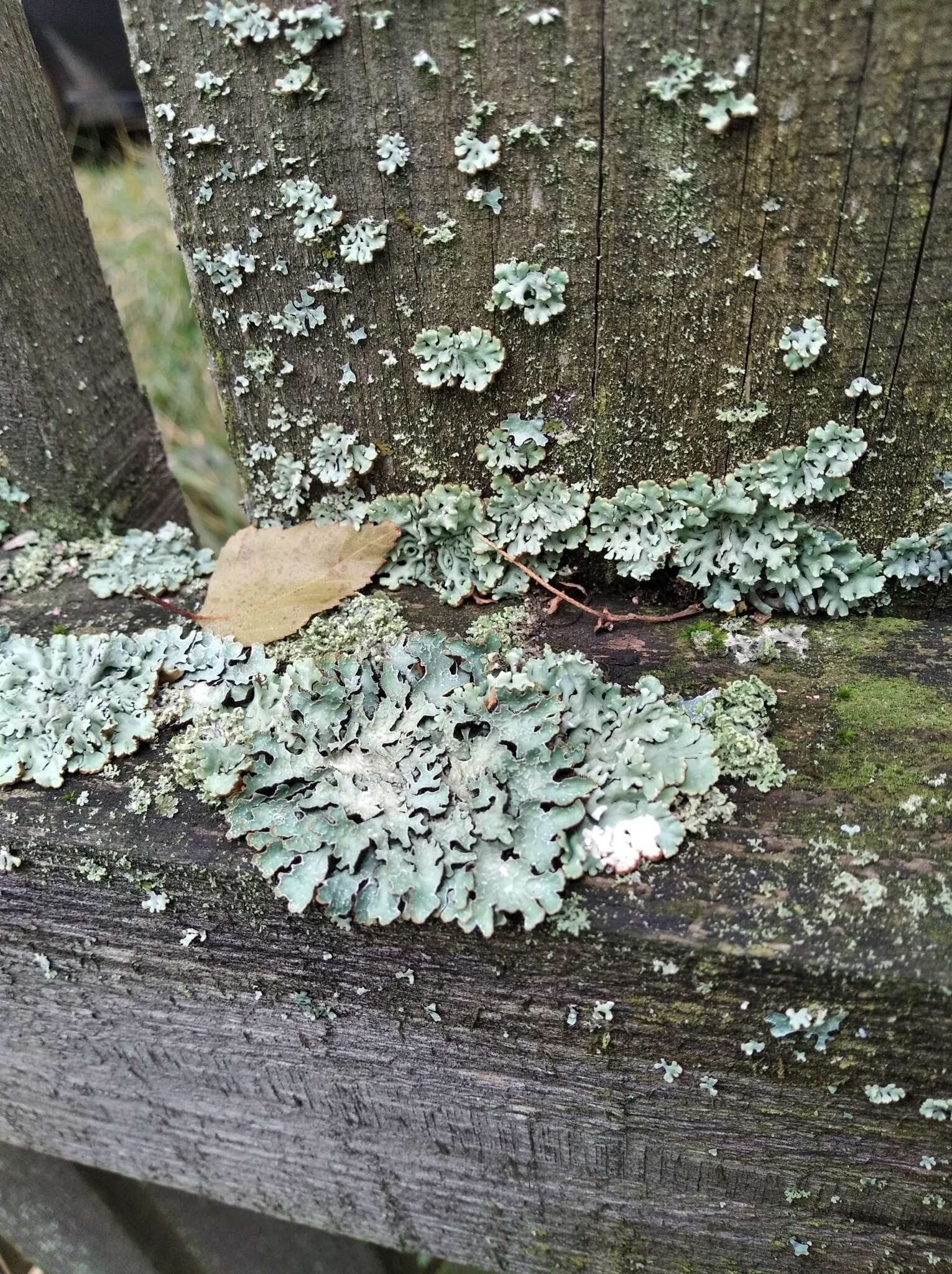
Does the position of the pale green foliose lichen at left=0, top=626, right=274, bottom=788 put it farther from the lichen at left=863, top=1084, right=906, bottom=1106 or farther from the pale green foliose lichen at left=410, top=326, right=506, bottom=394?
the lichen at left=863, top=1084, right=906, bottom=1106

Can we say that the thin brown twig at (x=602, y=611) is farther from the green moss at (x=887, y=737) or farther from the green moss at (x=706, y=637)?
the green moss at (x=887, y=737)

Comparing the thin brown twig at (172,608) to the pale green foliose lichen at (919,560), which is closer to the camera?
the pale green foliose lichen at (919,560)

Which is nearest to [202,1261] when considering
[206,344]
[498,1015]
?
[498,1015]

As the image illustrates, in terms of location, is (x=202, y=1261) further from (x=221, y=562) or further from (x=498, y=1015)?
(x=221, y=562)

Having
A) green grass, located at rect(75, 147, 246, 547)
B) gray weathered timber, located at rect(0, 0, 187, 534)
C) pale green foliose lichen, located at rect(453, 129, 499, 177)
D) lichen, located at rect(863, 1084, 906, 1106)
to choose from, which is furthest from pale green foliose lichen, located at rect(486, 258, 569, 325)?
green grass, located at rect(75, 147, 246, 547)

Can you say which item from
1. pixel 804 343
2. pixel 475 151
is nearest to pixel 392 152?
pixel 475 151

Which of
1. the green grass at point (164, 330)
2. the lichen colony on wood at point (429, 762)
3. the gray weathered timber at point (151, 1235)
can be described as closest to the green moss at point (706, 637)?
the lichen colony on wood at point (429, 762)
